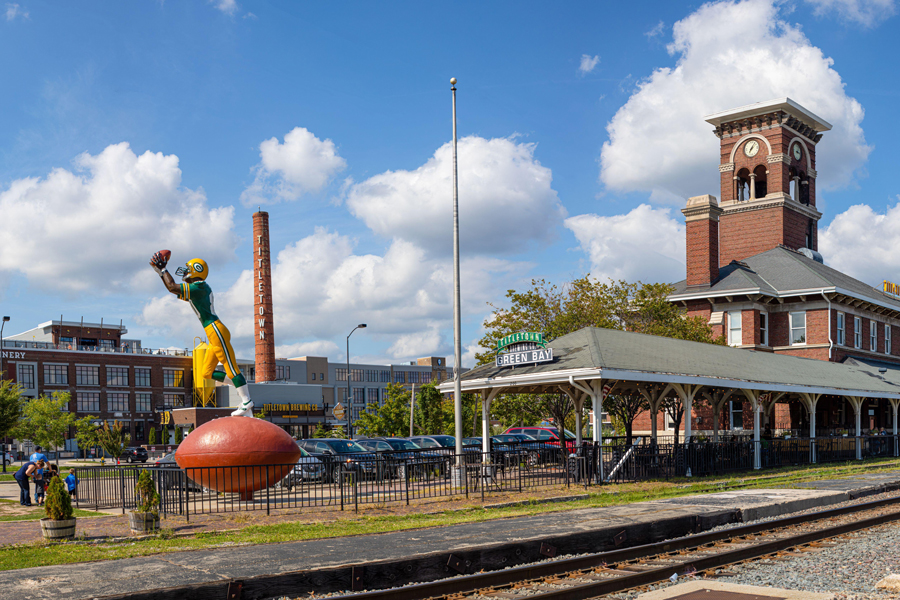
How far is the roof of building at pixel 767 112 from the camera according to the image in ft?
188

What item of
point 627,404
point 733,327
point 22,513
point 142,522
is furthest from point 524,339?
point 733,327

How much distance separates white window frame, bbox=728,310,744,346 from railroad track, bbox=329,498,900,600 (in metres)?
33.1

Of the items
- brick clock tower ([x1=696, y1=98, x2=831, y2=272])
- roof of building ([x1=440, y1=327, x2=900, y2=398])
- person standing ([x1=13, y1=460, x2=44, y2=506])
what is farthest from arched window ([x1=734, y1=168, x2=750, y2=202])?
person standing ([x1=13, y1=460, x2=44, y2=506])

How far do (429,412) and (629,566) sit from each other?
156 feet

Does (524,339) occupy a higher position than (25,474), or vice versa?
(524,339)

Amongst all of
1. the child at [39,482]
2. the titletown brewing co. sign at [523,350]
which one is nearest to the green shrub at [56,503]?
the child at [39,482]

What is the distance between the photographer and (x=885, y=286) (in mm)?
59938

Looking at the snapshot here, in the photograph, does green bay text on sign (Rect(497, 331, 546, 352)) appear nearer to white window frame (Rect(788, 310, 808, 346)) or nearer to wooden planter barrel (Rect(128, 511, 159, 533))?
wooden planter barrel (Rect(128, 511, 159, 533))

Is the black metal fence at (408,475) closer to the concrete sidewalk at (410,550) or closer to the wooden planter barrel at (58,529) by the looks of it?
the wooden planter barrel at (58,529)

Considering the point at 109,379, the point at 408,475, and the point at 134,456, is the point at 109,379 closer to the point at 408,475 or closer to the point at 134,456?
the point at 134,456

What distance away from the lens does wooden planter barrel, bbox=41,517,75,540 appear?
1391 centimetres

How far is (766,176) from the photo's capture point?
5956 centimetres

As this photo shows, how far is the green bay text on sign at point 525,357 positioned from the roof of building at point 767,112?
4028 centimetres

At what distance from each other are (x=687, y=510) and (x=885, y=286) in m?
52.8
